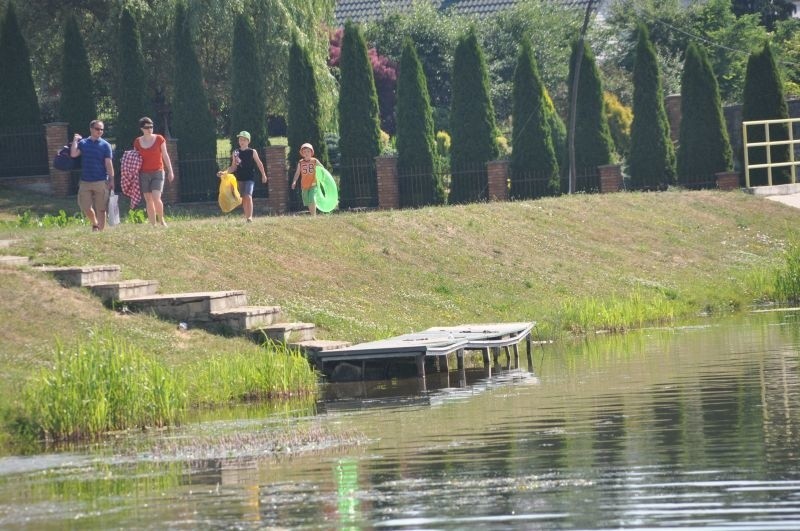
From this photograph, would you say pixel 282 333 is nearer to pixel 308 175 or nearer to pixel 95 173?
pixel 95 173

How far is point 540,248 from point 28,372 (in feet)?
57.0

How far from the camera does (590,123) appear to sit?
157ft

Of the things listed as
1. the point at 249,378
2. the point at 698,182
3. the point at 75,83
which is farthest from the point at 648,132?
the point at 249,378

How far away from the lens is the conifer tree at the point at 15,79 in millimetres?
44062

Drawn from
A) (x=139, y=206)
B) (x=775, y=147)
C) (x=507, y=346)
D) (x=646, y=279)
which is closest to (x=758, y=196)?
(x=775, y=147)

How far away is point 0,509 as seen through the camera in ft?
43.0

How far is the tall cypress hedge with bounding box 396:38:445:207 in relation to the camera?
4503cm

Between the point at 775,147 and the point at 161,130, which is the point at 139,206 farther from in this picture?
the point at 775,147

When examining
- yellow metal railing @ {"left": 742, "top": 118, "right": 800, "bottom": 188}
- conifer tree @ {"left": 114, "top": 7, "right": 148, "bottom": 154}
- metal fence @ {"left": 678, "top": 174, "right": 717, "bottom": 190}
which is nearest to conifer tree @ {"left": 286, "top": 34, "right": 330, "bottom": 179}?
conifer tree @ {"left": 114, "top": 7, "right": 148, "bottom": 154}

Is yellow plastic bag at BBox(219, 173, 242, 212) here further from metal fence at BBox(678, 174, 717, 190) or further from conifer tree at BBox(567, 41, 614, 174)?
metal fence at BBox(678, 174, 717, 190)

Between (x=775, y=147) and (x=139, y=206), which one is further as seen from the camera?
(x=775, y=147)

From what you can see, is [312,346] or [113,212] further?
[113,212]

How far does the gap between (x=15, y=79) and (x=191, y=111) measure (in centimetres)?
465

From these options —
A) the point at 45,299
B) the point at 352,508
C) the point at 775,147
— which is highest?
the point at 775,147
